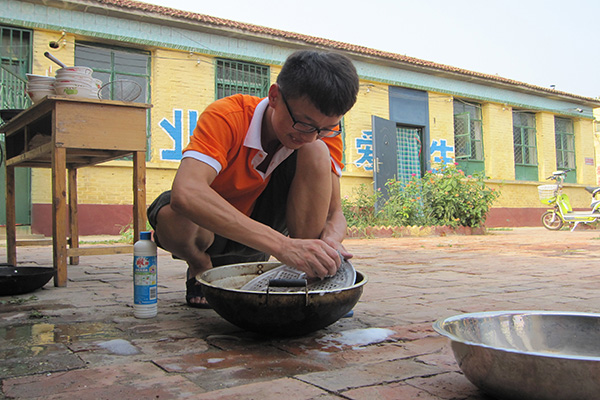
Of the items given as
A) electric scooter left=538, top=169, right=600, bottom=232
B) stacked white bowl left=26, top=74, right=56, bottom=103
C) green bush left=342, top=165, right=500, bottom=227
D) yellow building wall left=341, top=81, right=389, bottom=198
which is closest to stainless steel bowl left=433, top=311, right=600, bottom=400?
stacked white bowl left=26, top=74, right=56, bottom=103

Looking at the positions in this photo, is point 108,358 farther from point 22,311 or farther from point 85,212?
point 85,212

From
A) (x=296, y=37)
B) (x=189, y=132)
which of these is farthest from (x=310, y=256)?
(x=296, y=37)

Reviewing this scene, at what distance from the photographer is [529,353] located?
98cm

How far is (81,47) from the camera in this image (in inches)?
362

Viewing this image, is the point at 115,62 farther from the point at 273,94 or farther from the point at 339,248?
the point at 339,248

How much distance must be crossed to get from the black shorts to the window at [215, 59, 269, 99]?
841cm

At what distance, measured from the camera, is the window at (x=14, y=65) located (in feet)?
26.8

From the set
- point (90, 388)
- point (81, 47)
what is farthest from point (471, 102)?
point (90, 388)

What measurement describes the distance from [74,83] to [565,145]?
17413 mm

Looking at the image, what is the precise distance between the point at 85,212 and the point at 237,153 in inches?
304

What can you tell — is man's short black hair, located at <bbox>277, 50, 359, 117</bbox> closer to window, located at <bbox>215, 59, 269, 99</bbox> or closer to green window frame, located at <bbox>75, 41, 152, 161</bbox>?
green window frame, located at <bbox>75, 41, 152, 161</bbox>

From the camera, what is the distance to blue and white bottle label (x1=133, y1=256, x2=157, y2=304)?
2.02m

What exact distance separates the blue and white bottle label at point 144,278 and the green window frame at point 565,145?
17176 millimetres

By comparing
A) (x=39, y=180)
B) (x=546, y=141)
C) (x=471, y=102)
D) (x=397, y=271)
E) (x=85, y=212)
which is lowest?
(x=397, y=271)
